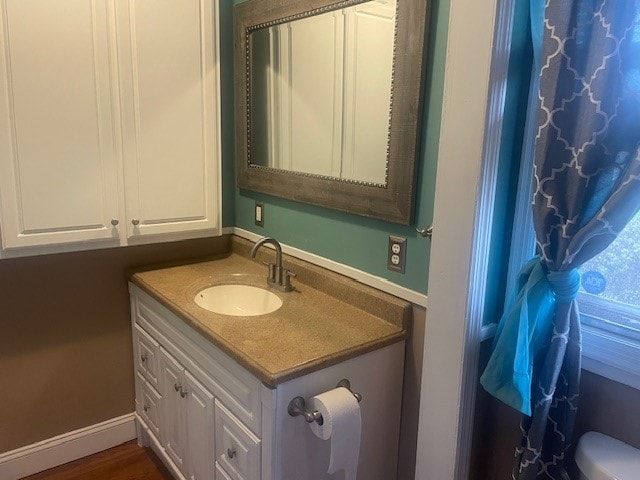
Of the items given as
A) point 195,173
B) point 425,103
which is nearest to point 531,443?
point 425,103

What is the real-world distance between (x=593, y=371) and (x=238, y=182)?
1580 mm

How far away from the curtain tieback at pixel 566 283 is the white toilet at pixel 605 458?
1.07 ft

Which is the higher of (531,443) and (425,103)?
(425,103)

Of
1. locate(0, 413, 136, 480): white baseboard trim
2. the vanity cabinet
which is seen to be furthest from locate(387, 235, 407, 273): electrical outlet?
locate(0, 413, 136, 480): white baseboard trim

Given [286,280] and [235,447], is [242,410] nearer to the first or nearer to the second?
[235,447]

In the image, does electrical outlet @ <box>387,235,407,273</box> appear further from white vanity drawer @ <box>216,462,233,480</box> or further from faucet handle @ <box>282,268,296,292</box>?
white vanity drawer @ <box>216,462,233,480</box>

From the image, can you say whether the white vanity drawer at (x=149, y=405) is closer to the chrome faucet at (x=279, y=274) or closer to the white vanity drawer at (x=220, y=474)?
the white vanity drawer at (x=220, y=474)

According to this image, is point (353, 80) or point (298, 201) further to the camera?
point (298, 201)

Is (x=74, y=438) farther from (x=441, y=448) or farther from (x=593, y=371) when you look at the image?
(x=593, y=371)

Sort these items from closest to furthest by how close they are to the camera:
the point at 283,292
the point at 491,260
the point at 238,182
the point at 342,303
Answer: the point at 491,260
the point at 342,303
the point at 283,292
the point at 238,182

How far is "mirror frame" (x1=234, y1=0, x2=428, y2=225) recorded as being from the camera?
1386mm

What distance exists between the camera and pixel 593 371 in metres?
1.15

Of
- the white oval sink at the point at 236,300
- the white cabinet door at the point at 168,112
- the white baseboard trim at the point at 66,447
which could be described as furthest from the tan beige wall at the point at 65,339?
the white oval sink at the point at 236,300

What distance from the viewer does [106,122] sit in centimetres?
178
